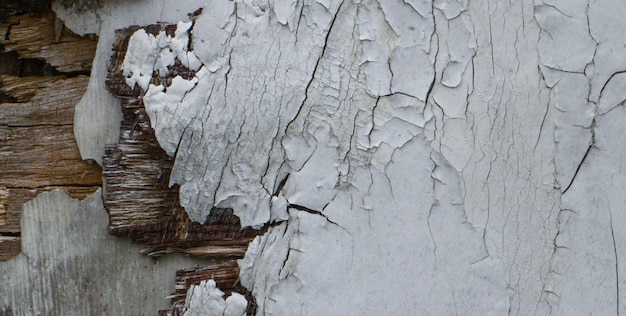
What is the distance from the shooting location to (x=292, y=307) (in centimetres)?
123

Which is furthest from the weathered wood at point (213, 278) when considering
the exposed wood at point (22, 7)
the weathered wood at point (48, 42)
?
the exposed wood at point (22, 7)

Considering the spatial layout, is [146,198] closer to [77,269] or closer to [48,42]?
[77,269]

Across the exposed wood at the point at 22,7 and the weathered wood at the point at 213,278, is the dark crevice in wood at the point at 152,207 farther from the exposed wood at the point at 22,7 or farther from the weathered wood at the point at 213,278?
the exposed wood at the point at 22,7

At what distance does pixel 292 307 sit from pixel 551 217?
1.83 ft

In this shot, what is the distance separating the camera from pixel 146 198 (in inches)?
50.2

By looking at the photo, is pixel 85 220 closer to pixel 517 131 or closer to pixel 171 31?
pixel 171 31

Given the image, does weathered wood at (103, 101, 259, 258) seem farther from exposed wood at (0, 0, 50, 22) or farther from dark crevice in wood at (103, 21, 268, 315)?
exposed wood at (0, 0, 50, 22)

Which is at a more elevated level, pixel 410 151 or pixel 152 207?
pixel 410 151

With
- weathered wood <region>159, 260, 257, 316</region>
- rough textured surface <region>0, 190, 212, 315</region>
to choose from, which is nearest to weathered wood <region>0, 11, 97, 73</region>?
rough textured surface <region>0, 190, 212, 315</region>

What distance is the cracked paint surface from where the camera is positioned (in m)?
1.24

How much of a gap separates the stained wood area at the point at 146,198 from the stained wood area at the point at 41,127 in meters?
0.09

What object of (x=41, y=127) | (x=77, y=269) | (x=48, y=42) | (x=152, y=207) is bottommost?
(x=77, y=269)

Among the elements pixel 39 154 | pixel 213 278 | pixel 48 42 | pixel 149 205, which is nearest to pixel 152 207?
pixel 149 205

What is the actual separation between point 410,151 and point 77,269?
2.48ft
